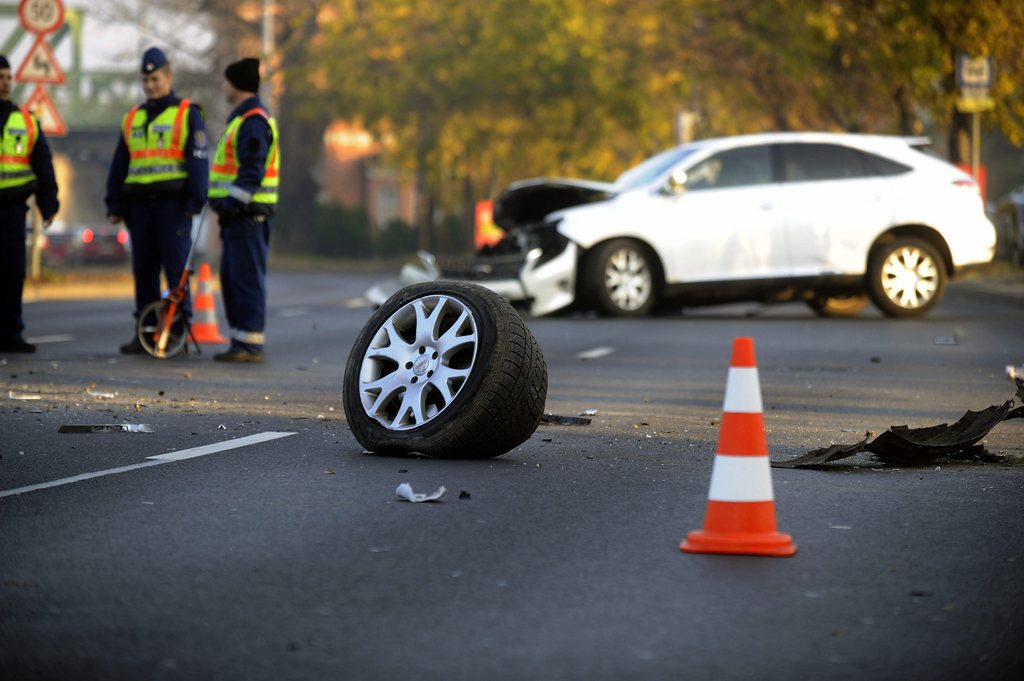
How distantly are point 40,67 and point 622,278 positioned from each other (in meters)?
7.87

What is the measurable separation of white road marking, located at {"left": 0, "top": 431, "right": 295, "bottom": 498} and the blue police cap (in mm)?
5199

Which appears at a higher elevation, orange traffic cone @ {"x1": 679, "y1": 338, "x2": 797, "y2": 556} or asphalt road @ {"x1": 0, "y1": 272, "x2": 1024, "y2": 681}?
orange traffic cone @ {"x1": 679, "y1": 338, "x2": 797, "y2": 556}

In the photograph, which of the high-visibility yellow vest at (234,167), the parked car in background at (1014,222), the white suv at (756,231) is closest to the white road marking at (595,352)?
the high-visibility yellow vest at (234,167)

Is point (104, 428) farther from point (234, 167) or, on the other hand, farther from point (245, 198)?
point (234, 167)

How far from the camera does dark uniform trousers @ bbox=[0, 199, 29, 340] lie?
1348 centimetres

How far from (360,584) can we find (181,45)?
4556 cm

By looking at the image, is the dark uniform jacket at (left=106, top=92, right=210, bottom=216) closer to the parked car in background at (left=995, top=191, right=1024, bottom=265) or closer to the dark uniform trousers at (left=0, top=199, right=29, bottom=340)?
the dark uniform trousers at (left=0, top=199, right=29, bottom=340)

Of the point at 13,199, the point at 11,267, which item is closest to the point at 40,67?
the point at 13,199

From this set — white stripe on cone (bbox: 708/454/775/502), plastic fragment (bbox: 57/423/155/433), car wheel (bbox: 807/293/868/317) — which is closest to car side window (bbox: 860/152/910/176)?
car wheel (bbox: 807/293/868/317)

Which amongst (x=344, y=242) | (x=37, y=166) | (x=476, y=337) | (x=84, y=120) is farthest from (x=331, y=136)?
(x=476, y=337)

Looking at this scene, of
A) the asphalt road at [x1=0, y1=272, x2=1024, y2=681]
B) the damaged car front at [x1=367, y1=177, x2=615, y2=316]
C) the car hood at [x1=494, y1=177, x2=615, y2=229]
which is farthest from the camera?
the car hood at [x1=494, y1=177, x2=615, y2=229]

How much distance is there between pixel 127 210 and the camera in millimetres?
13273

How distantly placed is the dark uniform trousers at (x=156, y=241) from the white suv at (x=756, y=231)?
534 centimetres

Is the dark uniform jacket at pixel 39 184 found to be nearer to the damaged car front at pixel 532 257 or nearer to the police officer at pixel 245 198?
the police officer at pixel 245 198
